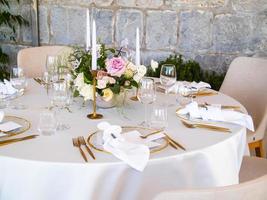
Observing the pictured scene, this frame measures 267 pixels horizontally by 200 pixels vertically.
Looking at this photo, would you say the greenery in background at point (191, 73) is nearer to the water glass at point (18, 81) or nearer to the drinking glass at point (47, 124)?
the water glass at point (18, 81)

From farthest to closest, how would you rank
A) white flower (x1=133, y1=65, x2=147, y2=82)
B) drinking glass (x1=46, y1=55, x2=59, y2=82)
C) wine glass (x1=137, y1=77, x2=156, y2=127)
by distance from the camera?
1. drinking glass (x1=46, y1=55, x2=59, y2=82)
2. wine glass (x1=137, y1=77, x2=156, y2=127)
3. white flower (x1=133, y1=65, x2=147, y2=82)

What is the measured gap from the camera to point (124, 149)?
1426mm

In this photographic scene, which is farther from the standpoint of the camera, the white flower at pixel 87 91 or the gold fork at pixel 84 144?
A: the white flower at pixel 87 91

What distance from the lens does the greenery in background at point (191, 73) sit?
3354 mm

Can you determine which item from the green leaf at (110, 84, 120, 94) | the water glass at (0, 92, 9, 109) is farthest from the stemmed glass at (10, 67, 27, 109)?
the green leaf at (110, 84, 120, 94)

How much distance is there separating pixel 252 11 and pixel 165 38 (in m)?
0.76

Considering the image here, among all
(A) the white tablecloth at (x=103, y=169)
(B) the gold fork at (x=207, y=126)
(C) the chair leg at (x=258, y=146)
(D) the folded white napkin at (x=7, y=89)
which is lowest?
(C) the chair leg at (x=258, y=146)

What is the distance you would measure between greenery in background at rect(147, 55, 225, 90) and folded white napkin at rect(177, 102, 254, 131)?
58.9 inches

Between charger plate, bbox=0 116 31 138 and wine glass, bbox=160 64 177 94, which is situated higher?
wine glass, bbox=160 64 177 94

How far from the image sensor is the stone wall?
131 inches

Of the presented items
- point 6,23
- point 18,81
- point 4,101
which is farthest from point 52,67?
point 6,23

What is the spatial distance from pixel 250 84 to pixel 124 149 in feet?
5.07

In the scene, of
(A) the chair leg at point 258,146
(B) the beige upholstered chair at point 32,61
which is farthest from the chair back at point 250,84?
(B) the beige upholstered chair at point 32,61

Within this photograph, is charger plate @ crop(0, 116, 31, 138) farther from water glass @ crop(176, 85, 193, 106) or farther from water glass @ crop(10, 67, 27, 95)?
water glass @ crop(176, 85, 193, 106)
